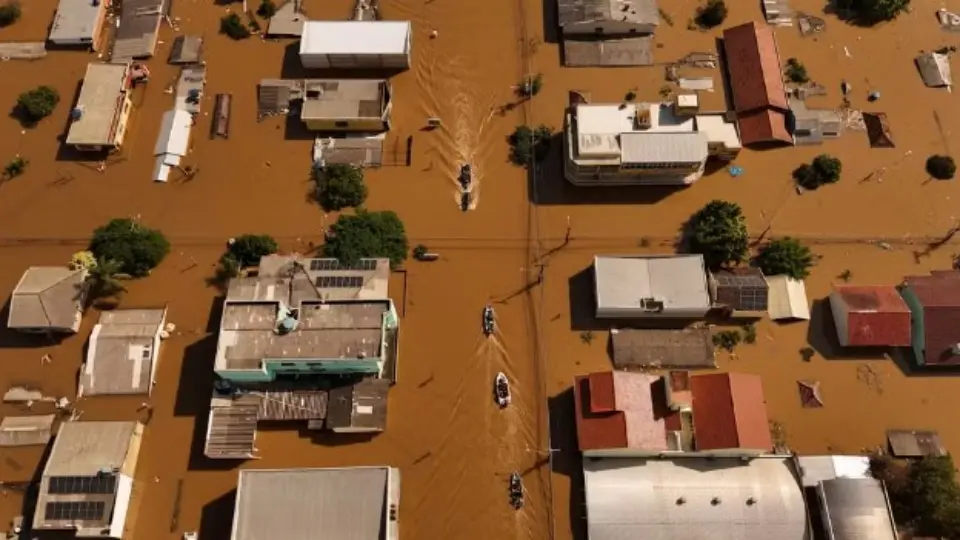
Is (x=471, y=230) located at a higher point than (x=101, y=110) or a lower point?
lower

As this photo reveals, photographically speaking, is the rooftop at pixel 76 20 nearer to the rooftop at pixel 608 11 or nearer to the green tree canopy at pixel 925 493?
the rooftop at pixel 608 11

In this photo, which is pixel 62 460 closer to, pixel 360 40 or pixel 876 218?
pixel 360 40

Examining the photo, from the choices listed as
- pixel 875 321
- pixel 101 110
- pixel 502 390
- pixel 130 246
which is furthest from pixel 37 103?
pixel 875 321

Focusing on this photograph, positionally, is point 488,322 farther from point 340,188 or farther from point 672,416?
point 340,188

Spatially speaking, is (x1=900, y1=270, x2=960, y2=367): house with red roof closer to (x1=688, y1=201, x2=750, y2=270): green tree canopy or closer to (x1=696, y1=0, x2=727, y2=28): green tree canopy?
(x1=688, y1=201, x2=750, y2=270): green tree canopy

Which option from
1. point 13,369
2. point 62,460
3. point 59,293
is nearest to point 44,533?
point 62,460

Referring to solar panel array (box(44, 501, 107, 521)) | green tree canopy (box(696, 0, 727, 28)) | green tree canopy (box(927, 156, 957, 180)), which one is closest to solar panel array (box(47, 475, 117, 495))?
solar panel array (box(44, 501, 107, 521))
